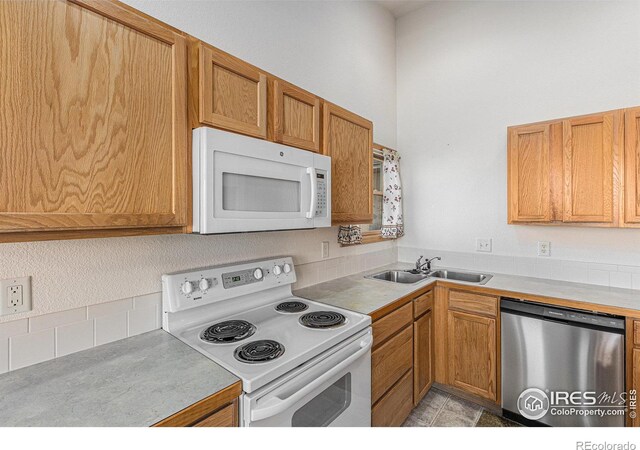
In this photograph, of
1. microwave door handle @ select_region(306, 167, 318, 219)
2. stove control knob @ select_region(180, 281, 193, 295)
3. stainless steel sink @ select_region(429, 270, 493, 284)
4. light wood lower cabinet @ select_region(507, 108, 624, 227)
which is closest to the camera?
stove control knob @ select_region(180, 281, 193, 295)

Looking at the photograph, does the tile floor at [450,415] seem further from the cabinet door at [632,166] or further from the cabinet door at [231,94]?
the cabinet door at [231,94]

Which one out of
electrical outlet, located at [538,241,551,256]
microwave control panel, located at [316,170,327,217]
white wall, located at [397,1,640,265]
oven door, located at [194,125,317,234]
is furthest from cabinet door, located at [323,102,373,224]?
electrical outlet, located at [538,241,551,256]

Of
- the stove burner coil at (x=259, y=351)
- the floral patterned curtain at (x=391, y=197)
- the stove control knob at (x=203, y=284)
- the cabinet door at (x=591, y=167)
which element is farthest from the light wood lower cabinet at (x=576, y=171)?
the stove control knob at (x=203, y=284)

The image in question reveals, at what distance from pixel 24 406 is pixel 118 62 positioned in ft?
3.41

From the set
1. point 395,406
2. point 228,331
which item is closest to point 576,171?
point 395,406

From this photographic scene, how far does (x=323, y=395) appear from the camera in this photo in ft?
4.10

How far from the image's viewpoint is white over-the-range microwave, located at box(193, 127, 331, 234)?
112cm

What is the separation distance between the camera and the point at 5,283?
3.31 feet

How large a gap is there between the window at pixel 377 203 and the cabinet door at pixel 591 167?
55.6 inches

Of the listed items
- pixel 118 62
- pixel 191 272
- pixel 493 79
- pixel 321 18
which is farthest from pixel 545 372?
pixel 321 18

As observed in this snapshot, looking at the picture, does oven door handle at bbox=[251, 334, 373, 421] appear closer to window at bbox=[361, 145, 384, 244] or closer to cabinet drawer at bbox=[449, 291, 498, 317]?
cabinet drawer at bbox=[449, 291, 498, 317]

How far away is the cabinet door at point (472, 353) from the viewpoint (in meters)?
2.08

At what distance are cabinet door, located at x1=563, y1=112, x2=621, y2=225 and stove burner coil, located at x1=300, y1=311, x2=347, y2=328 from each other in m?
1.74
